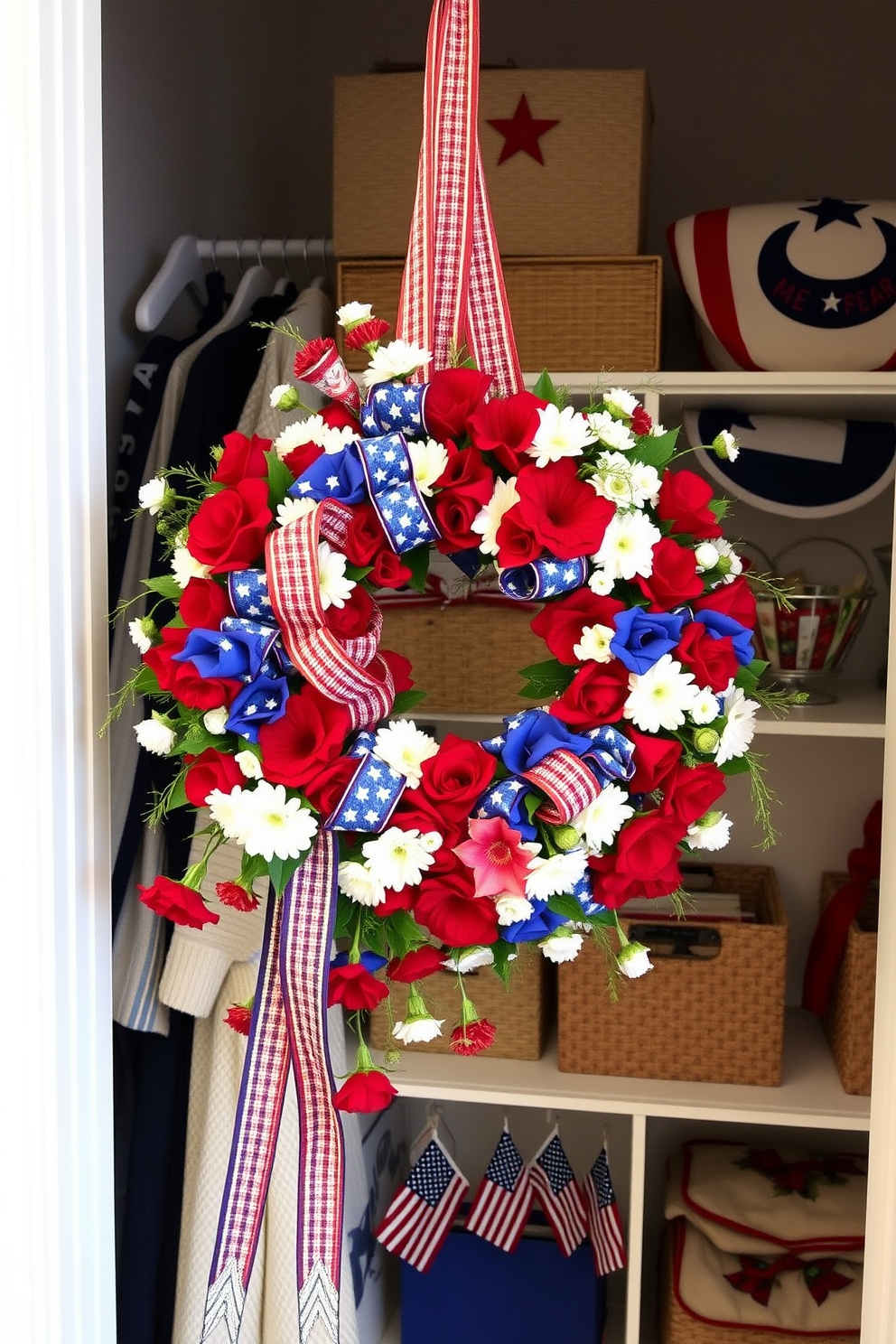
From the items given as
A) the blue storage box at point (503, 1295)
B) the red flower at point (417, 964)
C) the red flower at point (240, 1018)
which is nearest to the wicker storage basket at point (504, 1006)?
the blue storage box at point (503, 1295)

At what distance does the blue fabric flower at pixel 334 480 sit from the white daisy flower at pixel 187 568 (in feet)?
0.28

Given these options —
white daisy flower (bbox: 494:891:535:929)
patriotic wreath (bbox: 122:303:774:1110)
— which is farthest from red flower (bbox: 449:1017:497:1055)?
white daisy flower (bbox: 494:891:535:929)

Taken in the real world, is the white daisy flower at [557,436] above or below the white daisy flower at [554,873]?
above

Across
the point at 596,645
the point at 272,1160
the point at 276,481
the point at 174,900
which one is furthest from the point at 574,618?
the point at 272,1160

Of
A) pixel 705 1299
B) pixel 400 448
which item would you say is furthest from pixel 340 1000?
pixel 705 1299

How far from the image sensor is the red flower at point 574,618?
2.99 ft

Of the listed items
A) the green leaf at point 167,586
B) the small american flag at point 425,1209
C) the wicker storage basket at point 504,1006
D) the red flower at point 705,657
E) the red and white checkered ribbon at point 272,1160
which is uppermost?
the green leaf at point 167,586

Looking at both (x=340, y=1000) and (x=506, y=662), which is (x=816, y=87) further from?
(x=340, y=1000)

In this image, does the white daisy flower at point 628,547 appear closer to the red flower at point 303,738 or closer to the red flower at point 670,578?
the red flower at point 670,578

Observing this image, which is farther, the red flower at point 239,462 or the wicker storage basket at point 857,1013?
the wicker storage basket at point 857,1013

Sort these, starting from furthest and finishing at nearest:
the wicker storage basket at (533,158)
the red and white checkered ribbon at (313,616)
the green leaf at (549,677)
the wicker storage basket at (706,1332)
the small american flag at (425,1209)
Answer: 1. the small american flag at (425,1209)
2. the wicker storage basket at (706,1332)
3. the wicker storage basket at (533,158)
4. the green leaf at (549,677)
5. the red and white checkered ribbon at (313,616)

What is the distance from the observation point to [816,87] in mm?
2031

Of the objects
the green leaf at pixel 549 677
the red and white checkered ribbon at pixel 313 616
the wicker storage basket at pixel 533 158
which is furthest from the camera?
the wicker storage basket at pixel 533 158

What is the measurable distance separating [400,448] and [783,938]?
1.12 meters
